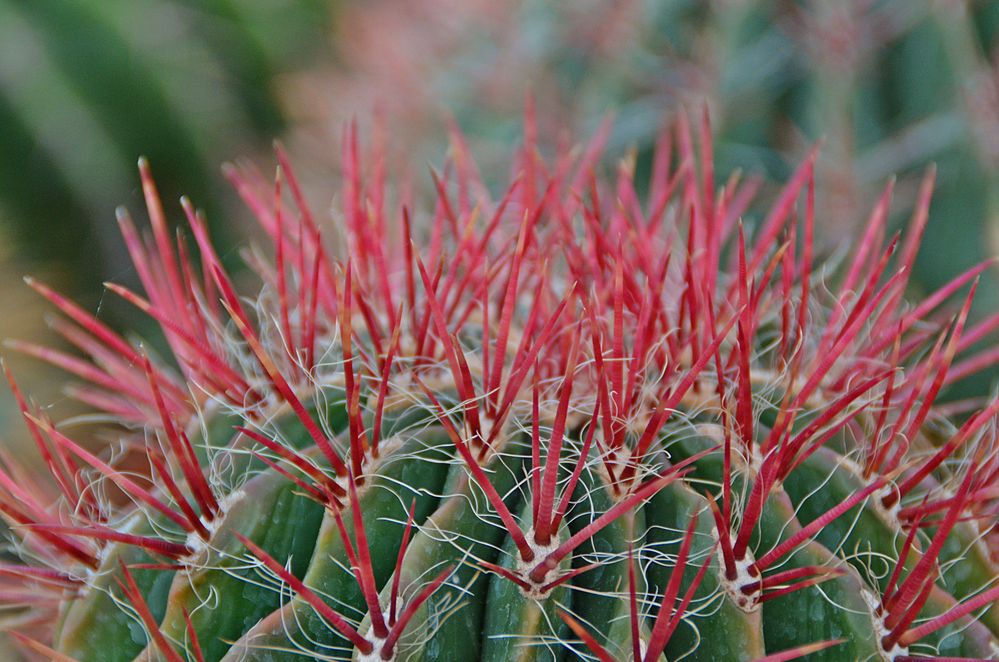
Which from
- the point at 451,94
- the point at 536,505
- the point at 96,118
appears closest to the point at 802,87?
the point at 451,94

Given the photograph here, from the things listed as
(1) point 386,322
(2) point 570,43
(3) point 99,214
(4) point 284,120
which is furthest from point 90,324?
(4) point 284,120

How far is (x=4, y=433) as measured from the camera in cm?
162

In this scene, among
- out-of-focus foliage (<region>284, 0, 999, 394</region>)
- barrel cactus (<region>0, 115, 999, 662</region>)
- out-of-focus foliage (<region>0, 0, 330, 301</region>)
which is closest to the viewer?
barrel cactus (<region>0, 115, 999, 662</region>)

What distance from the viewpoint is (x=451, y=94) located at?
1.61m

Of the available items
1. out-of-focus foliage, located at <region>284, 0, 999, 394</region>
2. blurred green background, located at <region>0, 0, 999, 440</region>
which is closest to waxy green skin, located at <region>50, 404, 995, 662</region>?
blurred green background, located at <region>0, 0, 999, 440</region>

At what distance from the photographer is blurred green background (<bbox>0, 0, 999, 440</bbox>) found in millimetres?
1224

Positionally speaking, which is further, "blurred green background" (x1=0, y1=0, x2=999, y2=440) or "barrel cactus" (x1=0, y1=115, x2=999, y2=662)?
"blurred green background" (x1=0, y1=0, x2=999, y2=440)

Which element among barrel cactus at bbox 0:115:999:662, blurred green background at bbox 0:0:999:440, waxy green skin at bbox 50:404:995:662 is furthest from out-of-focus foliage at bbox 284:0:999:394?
waxy green skin at bbox 50:404:995:662

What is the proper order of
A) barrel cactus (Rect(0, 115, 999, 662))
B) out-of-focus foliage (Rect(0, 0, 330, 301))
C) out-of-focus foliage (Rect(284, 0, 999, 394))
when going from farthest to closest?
out-of-focus foliage (Rect(0, 0, 330, 301)) < out-of-focus foliage (Rect(284, 0, 999, 394)) < barrel cactus (Rect(0, 115, 999, 662))

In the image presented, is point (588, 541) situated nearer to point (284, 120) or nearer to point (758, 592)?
point (758, 592)

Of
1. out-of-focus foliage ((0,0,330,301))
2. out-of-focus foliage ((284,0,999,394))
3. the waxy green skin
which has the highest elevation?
out-of-focus foliage ((0,0,330,301))

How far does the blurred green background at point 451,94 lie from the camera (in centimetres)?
122

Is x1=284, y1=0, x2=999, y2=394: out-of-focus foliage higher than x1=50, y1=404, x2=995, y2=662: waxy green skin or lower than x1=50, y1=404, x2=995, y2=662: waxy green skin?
higher

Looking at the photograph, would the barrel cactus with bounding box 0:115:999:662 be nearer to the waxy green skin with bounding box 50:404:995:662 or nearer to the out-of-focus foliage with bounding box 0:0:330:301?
the waxy green skin with bounding box 50:404:995:662
